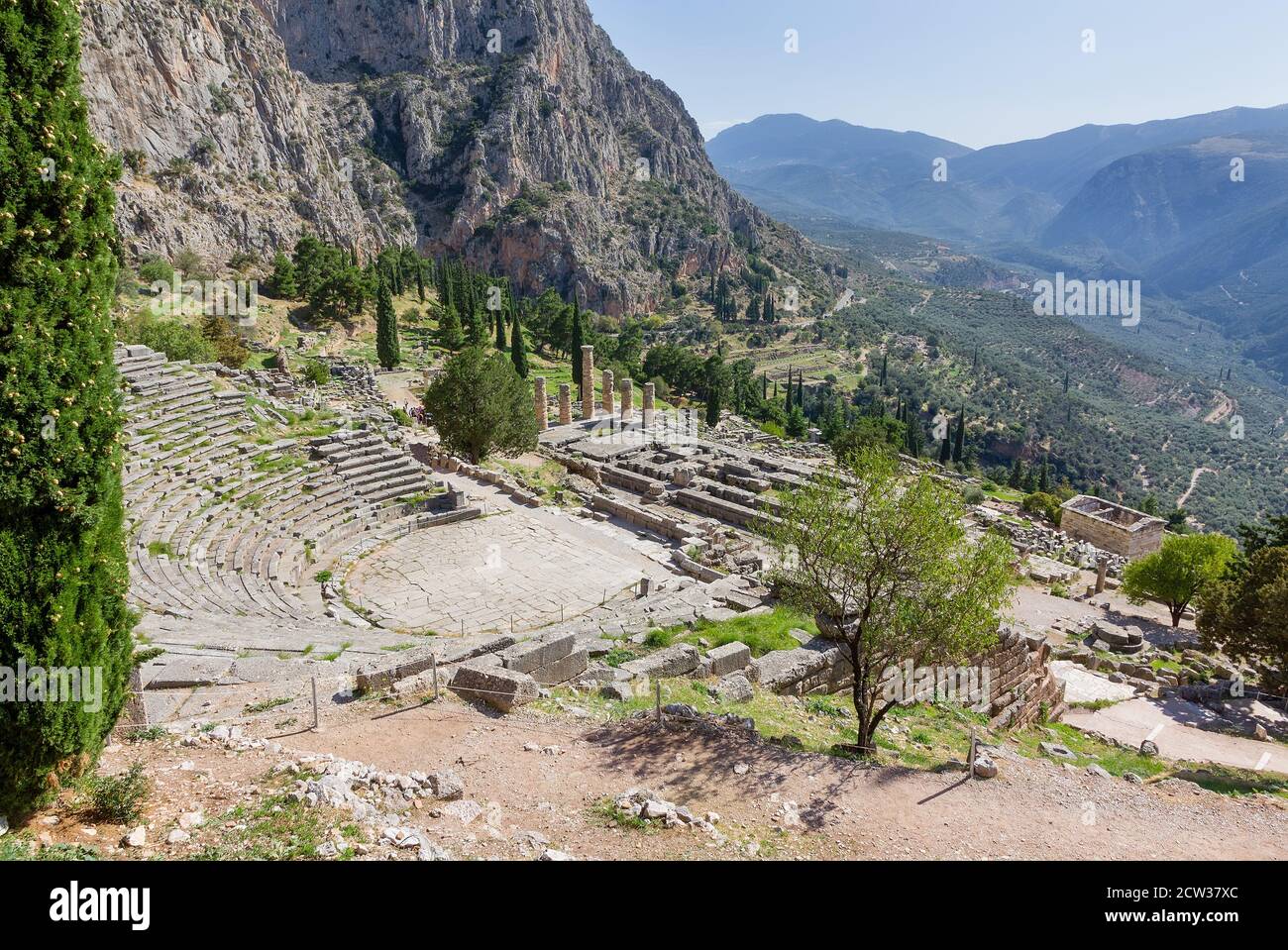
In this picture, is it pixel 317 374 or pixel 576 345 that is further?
pixel 576 345

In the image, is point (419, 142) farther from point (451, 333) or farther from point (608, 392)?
point (608, 392)

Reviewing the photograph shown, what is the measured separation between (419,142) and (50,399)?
120216 millimetres

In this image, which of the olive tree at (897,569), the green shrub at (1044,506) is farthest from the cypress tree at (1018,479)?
the olive tree at (897,569)

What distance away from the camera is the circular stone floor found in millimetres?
18156

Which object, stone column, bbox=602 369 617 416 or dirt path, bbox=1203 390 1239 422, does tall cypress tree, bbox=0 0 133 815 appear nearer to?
stone column, bbox=602 369 617 416

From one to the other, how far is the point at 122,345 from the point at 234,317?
100ft

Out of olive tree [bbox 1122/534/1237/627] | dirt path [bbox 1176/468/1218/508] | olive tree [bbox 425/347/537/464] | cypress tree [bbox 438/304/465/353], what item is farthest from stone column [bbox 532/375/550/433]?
dirt path [bbox 1176/468/1218/508]

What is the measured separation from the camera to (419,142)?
112 m

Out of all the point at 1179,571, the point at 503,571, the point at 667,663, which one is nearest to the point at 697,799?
the point at 667,663

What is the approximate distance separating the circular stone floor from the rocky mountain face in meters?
57.7

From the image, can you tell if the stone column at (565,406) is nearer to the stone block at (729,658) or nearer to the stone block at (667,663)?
the stone block at (729,658)

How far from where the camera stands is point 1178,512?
60500 millimetres

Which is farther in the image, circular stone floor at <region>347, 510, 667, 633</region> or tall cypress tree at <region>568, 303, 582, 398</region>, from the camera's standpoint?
tall cypress tree at <region>568, 303, 582, 398</region>
